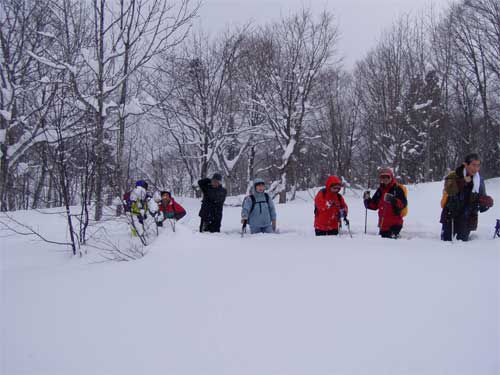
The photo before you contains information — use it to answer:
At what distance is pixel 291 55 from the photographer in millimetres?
17609

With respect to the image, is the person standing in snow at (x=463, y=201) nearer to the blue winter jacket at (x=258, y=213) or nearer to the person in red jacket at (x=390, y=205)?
the person in red jacket at (x=390, y=205)

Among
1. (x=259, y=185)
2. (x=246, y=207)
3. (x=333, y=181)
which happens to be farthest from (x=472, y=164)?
(x=246, y=207)

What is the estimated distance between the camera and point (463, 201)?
5387 millimetres

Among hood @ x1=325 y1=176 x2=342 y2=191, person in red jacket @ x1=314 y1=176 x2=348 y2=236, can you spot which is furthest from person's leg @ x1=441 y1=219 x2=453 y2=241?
hood @ x1=325 y1=176 x2=342 y2=191

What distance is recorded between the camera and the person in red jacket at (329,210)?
593 centimetres

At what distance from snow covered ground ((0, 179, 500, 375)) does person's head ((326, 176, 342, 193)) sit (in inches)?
60.1

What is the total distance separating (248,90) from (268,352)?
1792 cm

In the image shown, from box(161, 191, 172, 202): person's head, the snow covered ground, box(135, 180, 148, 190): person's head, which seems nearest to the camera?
the snow covered ground

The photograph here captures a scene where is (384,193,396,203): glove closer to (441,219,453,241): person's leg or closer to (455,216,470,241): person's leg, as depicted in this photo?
(441,219,453,241): person's leg

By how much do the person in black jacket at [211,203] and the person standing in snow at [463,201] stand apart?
416 centimetres

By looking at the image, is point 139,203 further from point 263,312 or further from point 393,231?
point 393,231

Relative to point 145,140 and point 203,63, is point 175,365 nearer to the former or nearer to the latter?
→ point 203,63

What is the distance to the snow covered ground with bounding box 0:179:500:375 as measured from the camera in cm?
217

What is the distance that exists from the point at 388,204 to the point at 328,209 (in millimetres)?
979
